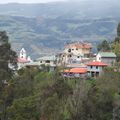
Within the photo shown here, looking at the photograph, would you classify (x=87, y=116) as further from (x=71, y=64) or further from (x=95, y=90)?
(x=71, y=64)

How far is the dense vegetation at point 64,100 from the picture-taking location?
4241 cm

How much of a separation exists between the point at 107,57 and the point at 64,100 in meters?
22.9

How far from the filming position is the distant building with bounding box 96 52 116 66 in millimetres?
64056

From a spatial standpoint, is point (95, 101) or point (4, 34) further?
point (4, 34)

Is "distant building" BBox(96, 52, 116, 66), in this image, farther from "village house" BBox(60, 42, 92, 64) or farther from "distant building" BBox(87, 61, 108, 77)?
"village house" BBox(60, 42, 92, 64)

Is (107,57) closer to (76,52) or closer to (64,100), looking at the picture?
(76,52)

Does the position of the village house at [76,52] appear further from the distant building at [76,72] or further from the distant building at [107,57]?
the distant building at [76,72]

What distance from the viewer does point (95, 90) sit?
47.4 meters

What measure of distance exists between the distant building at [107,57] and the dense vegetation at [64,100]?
479 inches

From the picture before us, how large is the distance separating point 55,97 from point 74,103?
1.67 m

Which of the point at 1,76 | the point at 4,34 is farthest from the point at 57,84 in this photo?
the point at 4,34

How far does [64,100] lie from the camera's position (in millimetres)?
43250

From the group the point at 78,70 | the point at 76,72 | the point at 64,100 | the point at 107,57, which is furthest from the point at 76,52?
the point at 64,100

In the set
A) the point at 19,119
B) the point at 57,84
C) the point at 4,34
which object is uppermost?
the point at 4,34
